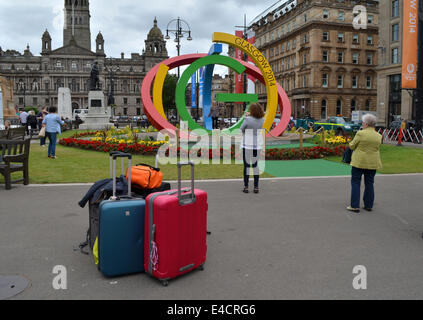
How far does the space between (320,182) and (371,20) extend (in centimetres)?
6023

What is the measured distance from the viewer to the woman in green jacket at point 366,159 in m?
6.38

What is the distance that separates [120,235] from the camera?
3.78 meters

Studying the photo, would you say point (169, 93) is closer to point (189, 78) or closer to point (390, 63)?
point (390, 63)

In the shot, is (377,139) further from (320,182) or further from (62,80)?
(62,80)

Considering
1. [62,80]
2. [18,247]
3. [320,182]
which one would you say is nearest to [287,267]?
[18,247]

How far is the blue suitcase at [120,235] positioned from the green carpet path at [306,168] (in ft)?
22.1

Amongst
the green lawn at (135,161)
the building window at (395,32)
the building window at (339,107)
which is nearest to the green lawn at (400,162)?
the green lawn at (135,161)

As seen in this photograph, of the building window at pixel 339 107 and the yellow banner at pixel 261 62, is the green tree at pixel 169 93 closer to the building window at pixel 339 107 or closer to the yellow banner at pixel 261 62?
the building window at pixel 339 107

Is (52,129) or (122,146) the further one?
(122,146)

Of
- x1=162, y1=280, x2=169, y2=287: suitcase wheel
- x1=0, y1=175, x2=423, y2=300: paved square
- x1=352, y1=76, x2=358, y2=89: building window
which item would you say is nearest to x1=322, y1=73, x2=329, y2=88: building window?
x1=352, y1=76, x2=358, y2=89: building window

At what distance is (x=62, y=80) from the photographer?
4798 inches

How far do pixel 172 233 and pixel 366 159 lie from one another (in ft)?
13.1

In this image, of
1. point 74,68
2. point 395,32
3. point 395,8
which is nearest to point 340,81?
point 395,32

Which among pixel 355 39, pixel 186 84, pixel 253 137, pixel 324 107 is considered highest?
pixel 355 39
